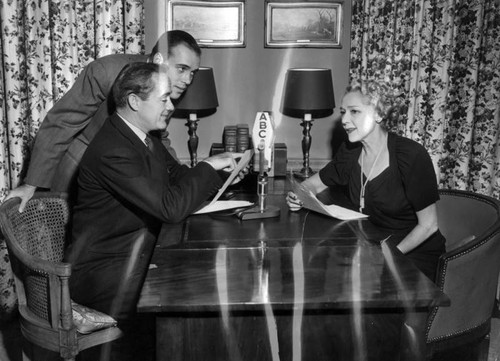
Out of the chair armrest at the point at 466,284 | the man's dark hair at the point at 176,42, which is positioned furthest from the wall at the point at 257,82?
the chair armrest at the point at 466,284

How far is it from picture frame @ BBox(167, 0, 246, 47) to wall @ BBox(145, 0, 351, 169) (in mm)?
56

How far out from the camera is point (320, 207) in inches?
102

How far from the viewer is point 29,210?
2727 millimetres

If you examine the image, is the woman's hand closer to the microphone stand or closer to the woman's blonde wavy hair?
the microphone stand

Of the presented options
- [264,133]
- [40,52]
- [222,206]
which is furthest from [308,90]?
[40,52]

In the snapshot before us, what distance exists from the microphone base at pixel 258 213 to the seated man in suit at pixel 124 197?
184 millimetres

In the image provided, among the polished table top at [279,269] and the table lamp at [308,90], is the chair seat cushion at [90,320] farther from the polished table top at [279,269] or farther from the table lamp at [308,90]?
the table lamp at [308,90]

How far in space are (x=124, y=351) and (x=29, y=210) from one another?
0.79 metres

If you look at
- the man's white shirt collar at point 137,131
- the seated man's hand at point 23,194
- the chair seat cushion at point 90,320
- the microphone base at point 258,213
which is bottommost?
the chair seat cushion at point 90,320

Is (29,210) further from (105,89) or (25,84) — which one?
(25,84)

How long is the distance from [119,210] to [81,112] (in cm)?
79

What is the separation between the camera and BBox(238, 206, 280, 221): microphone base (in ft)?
8.49

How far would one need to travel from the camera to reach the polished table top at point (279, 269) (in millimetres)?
1763

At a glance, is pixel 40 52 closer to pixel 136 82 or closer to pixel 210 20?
pixel 210 20
